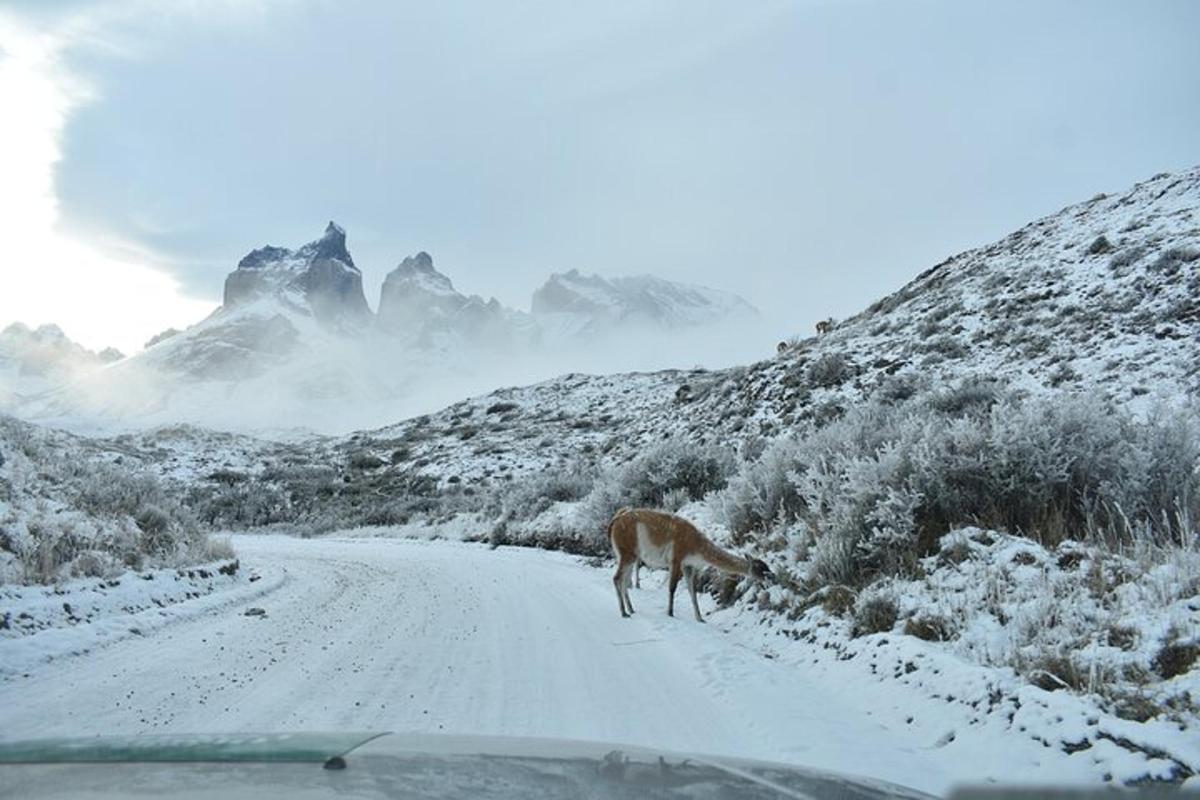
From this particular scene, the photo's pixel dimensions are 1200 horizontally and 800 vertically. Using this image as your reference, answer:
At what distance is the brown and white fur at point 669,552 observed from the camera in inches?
367

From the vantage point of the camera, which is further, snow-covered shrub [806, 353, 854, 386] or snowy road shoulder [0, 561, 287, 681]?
snow-covered shrub [806, 353, 854, 386]

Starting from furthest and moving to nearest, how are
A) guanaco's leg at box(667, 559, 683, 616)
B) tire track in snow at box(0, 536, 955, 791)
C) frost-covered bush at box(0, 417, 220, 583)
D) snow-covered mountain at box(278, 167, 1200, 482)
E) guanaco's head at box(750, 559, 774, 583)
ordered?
snow-covered mountain at box(278, 167, 1200, 482) < guanaco's leg at box(667, 559, 683, 616) < guanaco's head at box(750, 559, 774, 583) < frost-covered bush at box(0, 417, 220, 583) < tire track in snow at box(0, 536, 955, 791)

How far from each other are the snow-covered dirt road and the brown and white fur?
43 centimetres

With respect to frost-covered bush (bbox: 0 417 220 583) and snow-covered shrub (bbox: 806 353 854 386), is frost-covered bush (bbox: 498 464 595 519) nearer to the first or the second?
snow-covered shrub (bbox: 806 353 854 386)

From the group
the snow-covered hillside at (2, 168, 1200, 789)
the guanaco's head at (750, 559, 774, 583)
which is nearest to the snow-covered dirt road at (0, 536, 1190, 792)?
the snow-covered hillside at (2, 168, 1200, 789)

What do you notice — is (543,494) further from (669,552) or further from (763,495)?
(669,552)

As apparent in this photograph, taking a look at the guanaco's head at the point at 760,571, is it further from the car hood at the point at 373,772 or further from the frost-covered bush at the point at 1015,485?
the car hood at the point at 373,772

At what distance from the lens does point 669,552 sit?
31.6 ft

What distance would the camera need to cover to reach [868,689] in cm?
588

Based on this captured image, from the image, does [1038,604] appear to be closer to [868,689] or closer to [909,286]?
[868,689]

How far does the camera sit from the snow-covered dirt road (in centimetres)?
484

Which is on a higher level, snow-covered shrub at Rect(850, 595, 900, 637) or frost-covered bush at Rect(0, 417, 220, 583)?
frost-covered bush at Rect(0, 417, 220, 583)

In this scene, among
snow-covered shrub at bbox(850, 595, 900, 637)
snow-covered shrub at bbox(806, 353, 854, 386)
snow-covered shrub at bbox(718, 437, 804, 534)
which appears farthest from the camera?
snow-covered shrub at bbox(806, 353, 854, 386)

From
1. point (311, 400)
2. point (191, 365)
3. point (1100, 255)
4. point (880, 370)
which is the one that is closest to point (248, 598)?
point (880, 370)
